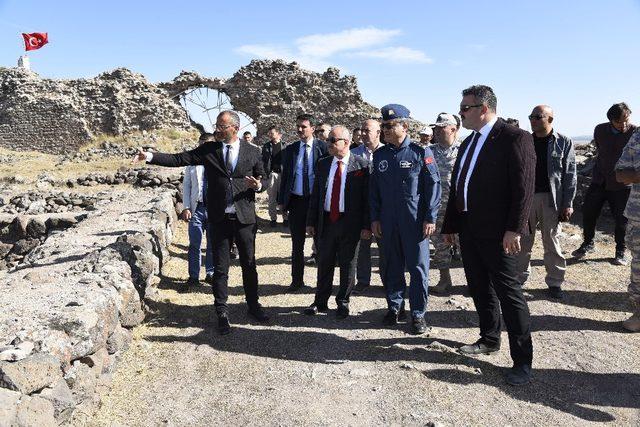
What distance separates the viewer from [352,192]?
4.96m

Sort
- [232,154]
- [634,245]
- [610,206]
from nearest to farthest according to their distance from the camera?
1. [634,245]
2. [232,154]
3. [610,206]

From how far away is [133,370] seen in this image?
13.1ft

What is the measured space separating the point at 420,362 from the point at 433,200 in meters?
1.48

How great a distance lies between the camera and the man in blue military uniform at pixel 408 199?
4.50 metres

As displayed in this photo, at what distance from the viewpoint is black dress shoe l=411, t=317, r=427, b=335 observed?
15.0ft

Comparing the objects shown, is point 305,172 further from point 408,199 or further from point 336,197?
point 408,199

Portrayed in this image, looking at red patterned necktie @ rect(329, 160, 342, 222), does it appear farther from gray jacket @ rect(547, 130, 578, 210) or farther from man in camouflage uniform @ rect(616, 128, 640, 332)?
man in camouflage uniform @ rect(616, 128, 640, 332)

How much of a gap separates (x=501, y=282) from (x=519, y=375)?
710 mm

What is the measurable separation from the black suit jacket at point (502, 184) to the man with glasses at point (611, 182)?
3896 millimetres

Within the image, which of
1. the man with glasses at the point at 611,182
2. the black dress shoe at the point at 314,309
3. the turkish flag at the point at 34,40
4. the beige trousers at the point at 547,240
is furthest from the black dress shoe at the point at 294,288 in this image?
the turkish flag at the point at 34,40

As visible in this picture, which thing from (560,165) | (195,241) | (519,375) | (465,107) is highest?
(465,107)

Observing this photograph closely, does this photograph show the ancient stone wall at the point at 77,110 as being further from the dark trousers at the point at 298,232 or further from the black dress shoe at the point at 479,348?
the black dress shoe at the point at 479,348

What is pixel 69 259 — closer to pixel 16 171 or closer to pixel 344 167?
pixel 344 167

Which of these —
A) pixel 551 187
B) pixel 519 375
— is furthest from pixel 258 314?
pixel 551 187
